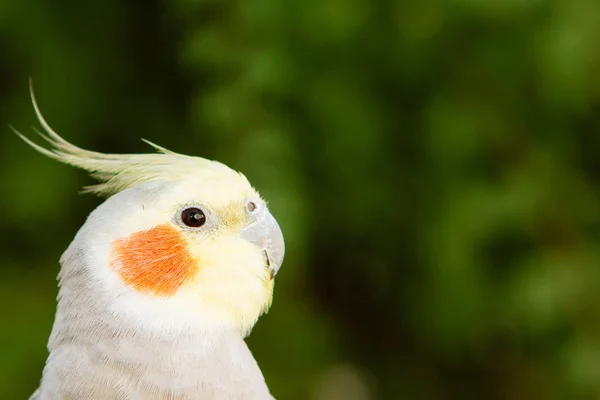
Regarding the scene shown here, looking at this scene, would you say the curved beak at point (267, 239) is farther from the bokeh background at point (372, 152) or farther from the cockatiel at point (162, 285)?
the bokeh background at point (372, 152)

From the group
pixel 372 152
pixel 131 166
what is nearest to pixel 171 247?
pixel 131 166

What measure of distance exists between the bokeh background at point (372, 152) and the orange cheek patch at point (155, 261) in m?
0.69

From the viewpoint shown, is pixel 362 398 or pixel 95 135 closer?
pixel 95 135

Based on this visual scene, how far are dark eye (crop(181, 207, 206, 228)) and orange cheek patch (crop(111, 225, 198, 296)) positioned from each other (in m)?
0.03

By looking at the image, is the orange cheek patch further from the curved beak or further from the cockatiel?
the curved beak

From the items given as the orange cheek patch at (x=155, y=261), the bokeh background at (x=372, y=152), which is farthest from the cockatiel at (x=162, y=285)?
the bokeh background at (x=372, y=152)

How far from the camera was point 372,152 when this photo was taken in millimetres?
2689

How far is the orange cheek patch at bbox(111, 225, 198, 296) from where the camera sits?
1.55m

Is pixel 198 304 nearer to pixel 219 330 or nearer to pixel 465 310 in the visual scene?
pixel 219 330

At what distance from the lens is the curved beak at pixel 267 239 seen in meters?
1.66

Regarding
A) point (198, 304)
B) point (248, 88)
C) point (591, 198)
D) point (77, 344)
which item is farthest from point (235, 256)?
point (591, 198)

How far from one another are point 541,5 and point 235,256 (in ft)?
4.14

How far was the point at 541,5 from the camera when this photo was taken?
7.72 ft

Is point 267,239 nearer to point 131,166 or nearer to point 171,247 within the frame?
point 171,247
